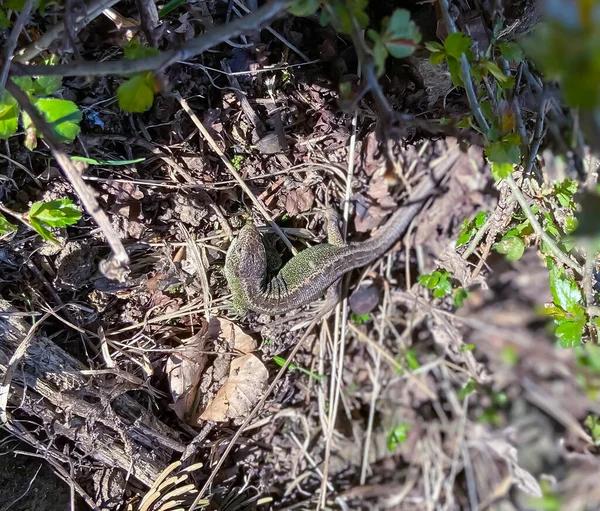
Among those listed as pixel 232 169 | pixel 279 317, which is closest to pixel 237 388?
pixel 279 317

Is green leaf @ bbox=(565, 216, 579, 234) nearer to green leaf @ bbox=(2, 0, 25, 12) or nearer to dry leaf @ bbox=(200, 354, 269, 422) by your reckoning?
dry leaf @ bbox=(200, 354, 269, 422)

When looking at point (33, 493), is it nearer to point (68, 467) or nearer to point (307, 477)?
point (68, 467)

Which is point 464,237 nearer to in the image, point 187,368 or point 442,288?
point 442,288

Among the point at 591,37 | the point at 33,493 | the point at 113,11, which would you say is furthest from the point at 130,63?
the point at 33,493

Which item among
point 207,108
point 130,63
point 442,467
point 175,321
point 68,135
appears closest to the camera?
point 130,63

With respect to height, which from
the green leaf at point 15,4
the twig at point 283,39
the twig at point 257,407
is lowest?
the twig at point 257,407

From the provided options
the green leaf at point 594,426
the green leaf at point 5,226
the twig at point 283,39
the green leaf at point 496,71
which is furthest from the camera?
the green leaf at point 594,426

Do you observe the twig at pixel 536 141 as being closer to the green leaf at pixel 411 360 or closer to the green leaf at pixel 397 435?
the green leaf at pixel 411 360

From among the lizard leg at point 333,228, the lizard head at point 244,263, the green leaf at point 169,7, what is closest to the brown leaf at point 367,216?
the lizard leg at point 333,228
